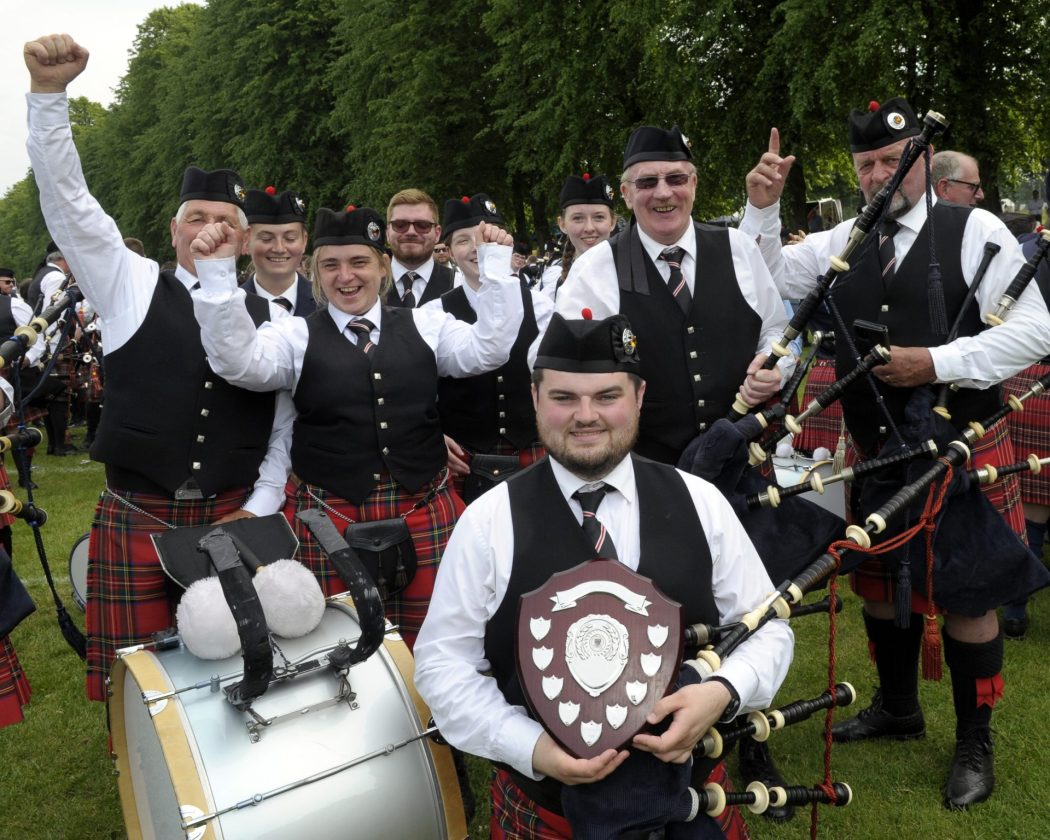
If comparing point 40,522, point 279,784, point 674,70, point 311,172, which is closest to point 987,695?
point 279,784

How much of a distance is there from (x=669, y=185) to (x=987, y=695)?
1.84 meters

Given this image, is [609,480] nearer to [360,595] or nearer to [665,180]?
[360,595]

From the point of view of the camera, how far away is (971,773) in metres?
2.86

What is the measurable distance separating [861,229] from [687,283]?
1.77 ft

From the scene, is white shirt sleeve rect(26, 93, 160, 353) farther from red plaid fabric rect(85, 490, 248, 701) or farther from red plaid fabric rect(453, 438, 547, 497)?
red plaid fabric rect(453, 438, 547, 497)

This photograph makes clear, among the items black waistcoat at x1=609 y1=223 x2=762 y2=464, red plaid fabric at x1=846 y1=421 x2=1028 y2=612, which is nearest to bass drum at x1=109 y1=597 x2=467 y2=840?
black waistcoat at x1=609 y1=223 x2=762 y2=464

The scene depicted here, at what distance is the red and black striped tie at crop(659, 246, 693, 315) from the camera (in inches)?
112

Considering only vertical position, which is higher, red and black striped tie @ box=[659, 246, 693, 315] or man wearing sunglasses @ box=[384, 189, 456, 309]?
man wearing sunglasses @ box=[384, 189, 456, 309]

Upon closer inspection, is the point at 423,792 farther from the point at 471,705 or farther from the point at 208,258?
the point at 208,258

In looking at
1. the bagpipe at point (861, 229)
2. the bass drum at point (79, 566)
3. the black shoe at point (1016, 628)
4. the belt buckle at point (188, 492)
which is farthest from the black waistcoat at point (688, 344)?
the bass drum at point (79, 566)

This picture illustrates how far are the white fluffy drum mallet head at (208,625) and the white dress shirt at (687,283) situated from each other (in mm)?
Answer: 1337

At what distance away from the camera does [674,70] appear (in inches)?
516

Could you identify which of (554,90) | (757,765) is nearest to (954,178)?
(757,765)

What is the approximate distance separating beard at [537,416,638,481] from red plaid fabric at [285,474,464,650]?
1046mm
